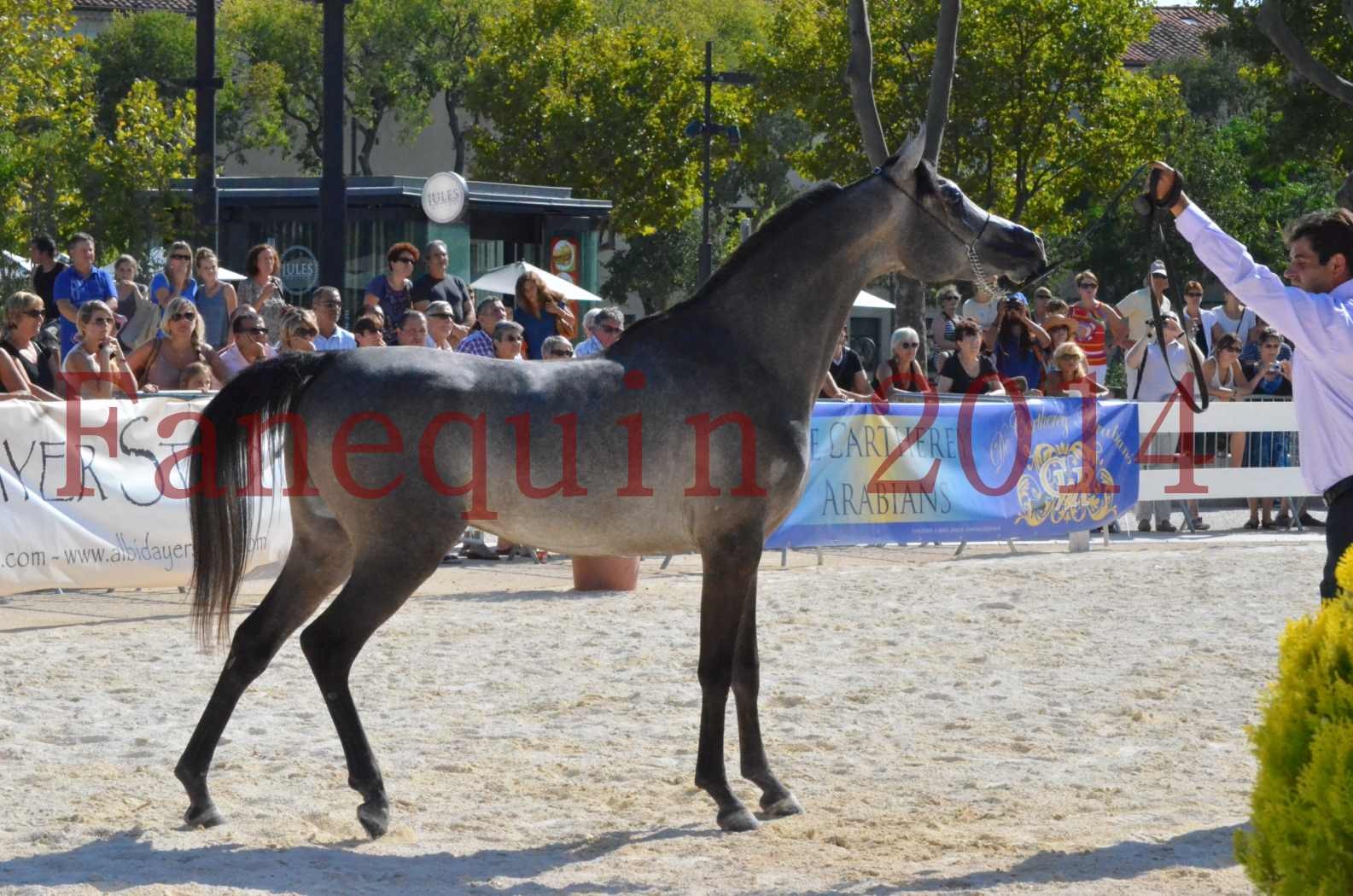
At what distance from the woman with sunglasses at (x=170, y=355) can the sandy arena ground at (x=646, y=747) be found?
148cm

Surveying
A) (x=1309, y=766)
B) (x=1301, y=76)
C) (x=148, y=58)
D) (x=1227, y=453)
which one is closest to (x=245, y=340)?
(x=1309, y=766)

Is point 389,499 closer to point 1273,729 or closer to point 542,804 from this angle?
point 542,804

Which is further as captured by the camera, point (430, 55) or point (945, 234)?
point (430, 55)

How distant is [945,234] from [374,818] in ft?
9.24

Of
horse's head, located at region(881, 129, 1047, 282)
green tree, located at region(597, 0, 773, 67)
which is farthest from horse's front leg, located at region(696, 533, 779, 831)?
green tree, located at region(597, 0, 773, 67)

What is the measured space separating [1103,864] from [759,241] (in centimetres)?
242

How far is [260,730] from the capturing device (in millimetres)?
6875

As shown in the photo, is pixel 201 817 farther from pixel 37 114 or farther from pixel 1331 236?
pixel 37 114

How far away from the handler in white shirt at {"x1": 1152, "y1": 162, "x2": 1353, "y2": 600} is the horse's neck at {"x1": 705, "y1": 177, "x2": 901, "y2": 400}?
1.02 meters

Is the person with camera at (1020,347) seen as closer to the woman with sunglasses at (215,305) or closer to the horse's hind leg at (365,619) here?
the woman with sunglasses at (215,305)

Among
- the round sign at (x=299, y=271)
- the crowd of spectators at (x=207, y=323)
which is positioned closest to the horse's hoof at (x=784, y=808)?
the crowd of spectators at (x=207, y=323)

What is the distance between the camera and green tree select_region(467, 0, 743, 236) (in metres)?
50.4

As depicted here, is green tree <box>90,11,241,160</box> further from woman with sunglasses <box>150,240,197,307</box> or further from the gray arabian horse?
the gray arabian horse

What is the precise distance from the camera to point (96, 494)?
1026 centimetres
